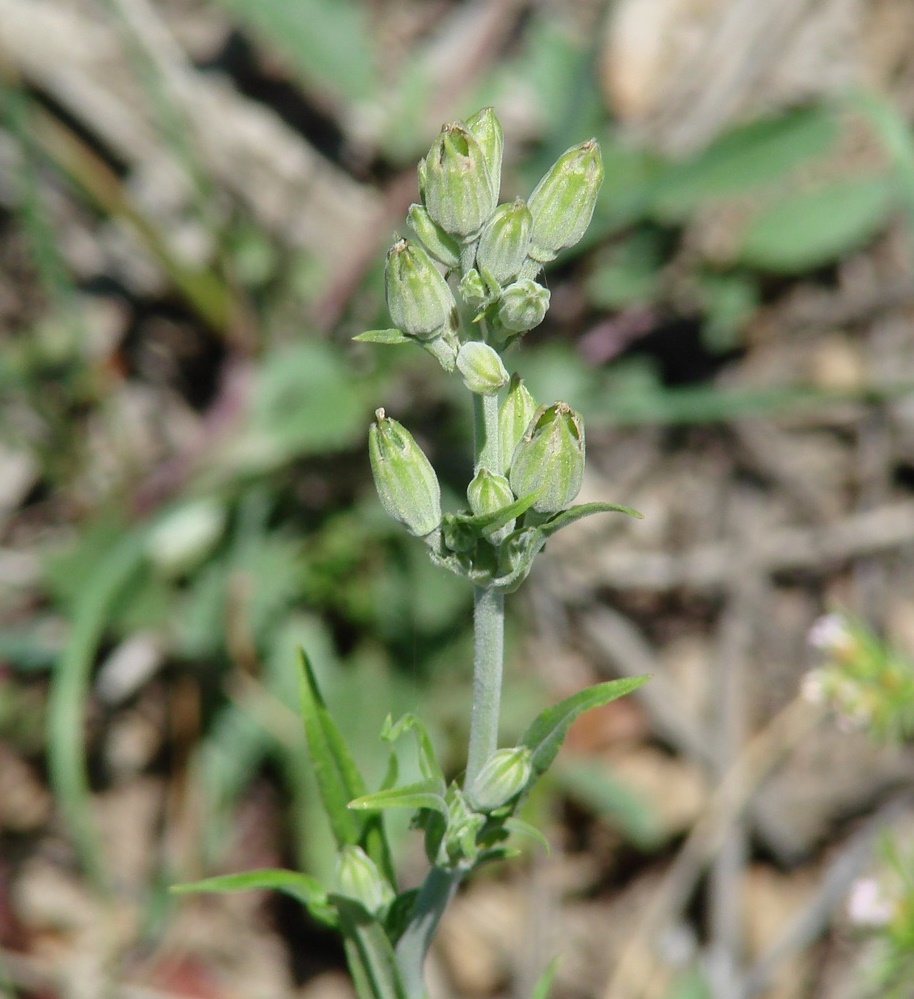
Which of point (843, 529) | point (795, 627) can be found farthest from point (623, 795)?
point (843, 529)

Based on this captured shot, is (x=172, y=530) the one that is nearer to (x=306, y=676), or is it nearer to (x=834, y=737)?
(x=306, y=676)

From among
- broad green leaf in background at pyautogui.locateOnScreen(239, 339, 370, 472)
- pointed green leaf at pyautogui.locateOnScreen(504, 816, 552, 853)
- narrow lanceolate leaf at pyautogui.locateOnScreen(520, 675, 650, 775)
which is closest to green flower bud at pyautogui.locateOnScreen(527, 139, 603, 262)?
narrow lanceolate leaf at pyautogui.locateOnScreen(520, 675, 650, 775)

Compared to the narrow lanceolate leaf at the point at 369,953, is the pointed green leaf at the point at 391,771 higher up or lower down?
higher up

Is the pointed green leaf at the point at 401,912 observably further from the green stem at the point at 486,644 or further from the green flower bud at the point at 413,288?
the green flower bud at the point at 413,288

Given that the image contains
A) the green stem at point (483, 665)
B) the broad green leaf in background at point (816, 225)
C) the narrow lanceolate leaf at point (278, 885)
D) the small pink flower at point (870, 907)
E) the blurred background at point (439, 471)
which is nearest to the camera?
the green stem at point (483, 665)

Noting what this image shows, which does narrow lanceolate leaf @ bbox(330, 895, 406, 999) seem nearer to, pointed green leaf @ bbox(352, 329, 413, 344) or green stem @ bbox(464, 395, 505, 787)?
green stem @ bbox(464, 395, 505, 787)

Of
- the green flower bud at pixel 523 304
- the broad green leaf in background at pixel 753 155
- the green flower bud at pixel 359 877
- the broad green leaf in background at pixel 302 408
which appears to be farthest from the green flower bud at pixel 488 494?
the broad green leaf in background at pixel 753 155
